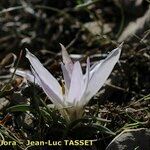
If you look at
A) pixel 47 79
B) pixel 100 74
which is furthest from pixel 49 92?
pixel 100 74

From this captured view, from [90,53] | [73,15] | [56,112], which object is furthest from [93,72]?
[73,15]

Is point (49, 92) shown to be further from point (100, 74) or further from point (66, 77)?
point (100, 74)

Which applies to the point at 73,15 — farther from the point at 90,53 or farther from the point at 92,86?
the point at 92,86

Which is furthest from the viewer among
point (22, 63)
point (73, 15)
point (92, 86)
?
point (73, 15)
